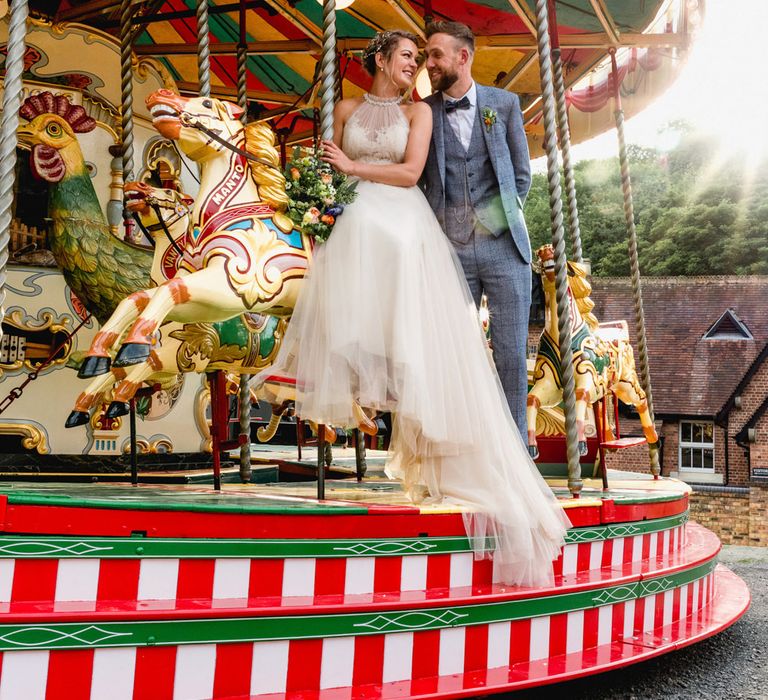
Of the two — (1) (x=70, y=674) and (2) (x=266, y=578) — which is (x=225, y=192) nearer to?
(2) (x=266, y=578)

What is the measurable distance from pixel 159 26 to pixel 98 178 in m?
2.79

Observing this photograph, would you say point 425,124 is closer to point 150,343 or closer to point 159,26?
point 150,343

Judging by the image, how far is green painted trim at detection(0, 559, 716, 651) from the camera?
7.91 feet

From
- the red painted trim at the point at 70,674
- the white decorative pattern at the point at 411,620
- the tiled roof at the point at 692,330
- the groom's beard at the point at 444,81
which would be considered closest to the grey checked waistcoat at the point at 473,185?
the groom's beard at the point at 444,81

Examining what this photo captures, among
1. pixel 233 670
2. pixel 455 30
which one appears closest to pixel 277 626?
pixel 233 670

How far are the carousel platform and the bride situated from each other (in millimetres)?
181

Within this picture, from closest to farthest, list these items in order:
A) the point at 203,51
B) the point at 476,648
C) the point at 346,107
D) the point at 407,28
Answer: the point at 476,648 < the point at 346,107 < the point at 203,51 < the point at 407,28

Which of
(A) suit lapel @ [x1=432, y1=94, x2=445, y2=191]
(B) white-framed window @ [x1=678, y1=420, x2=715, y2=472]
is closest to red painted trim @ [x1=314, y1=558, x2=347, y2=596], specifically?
(A) suit lapel @ [x1=432, y1=94, x2=445, y2=191]

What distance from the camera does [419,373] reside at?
3.24 metres

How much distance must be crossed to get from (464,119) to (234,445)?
190 cm

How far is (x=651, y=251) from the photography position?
4072cm

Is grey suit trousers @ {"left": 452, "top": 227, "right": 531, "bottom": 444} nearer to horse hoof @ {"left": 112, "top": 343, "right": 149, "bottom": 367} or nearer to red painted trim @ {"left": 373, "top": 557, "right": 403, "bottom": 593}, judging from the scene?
red painted trim @ {"left": 373, "top": 557, "right": 403, "bottom": 593}

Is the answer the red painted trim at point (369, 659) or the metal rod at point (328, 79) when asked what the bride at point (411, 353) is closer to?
the metal rod at point (328, 79)

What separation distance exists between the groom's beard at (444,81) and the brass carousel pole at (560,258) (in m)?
0.42
